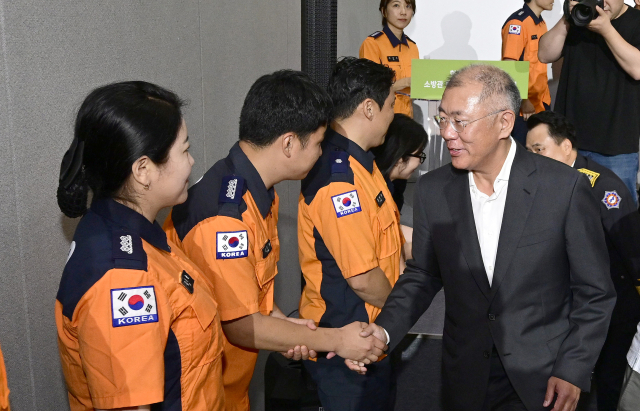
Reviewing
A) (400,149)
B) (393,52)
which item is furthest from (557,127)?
(393,52)

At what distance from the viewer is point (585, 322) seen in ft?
5.28

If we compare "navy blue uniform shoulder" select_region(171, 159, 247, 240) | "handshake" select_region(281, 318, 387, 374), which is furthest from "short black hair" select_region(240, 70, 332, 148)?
"handshake" select_region(281, 318, 387, 374)

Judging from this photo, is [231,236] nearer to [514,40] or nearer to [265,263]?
[265,263]

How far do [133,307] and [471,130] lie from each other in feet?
3.57

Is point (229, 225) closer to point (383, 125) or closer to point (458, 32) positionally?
point (383, 125)

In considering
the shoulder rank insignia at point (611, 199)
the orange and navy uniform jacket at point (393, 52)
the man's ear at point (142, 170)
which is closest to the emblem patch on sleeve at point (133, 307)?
the man's ear at point (142, 170)

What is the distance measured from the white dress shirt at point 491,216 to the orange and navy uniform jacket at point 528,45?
352cm

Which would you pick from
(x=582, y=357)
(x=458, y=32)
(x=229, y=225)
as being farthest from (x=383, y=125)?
(x=458, y=32)

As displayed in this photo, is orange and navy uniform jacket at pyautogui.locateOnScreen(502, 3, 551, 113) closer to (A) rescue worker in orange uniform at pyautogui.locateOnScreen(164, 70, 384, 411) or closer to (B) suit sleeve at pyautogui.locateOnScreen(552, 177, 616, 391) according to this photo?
(B) suit sleeve at pyautogui.locateOnScreen(552, 177, 616, 391)

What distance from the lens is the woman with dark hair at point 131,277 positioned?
1.11 meters

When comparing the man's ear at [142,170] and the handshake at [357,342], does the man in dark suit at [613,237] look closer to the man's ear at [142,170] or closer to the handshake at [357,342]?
the handshake at [357,342]

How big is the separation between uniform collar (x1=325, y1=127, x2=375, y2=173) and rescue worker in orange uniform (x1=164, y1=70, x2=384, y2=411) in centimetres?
35

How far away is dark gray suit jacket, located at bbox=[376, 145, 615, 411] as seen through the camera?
1.60 m

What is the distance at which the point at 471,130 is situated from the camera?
66.0 inches
